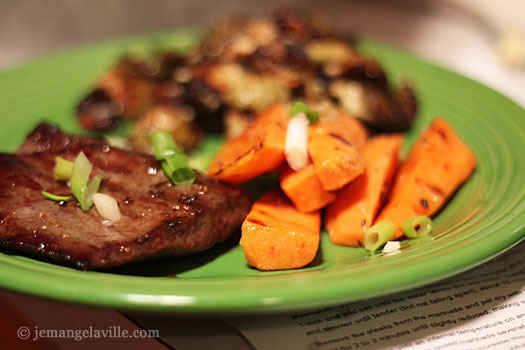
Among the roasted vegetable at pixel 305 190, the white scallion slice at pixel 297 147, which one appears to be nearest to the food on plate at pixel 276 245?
the roasted vegetable at pixel 305 190

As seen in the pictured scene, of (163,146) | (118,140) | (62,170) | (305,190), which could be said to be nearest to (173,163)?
(163,146)

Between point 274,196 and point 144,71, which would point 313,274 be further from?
point 144,71

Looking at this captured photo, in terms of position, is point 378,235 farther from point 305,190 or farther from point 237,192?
point 237,192

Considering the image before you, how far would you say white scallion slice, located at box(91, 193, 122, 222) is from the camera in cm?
190

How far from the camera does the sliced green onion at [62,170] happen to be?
2.05 meters

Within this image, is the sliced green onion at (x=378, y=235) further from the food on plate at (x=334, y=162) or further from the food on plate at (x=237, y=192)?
the food on plate at (x=334, y=162)

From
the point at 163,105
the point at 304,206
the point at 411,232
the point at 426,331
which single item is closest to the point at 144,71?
the point at 163,105

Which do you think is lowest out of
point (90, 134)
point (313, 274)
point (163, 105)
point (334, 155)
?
point (90, 134)

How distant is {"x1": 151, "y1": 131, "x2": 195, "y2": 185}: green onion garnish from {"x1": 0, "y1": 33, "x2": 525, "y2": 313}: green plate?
12.3 inches

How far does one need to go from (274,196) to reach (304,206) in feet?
Answer: 0.52

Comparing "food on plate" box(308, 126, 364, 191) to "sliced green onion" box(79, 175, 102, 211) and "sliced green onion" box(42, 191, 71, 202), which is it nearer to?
"sliced green onion" box(79, 175, 102, 211)

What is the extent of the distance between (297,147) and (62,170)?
914 millimetres

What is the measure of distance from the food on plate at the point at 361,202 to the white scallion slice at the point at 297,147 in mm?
239

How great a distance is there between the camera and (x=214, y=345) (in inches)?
68.4
